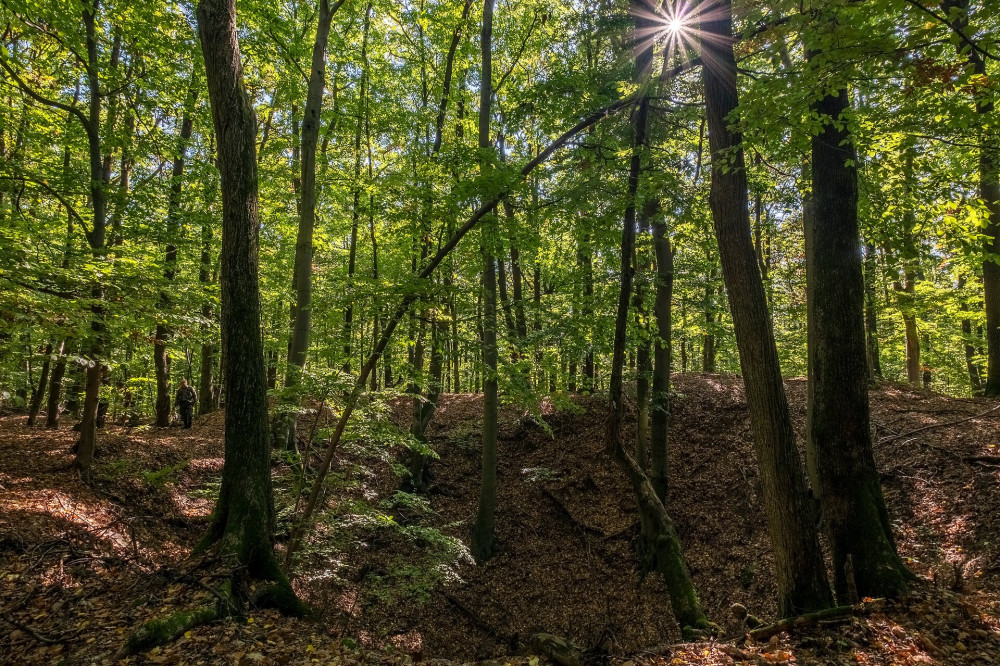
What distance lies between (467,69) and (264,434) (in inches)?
464

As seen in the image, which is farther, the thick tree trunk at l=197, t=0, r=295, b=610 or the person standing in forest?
the person standing in forest

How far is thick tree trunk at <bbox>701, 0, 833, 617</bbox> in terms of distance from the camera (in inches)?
186

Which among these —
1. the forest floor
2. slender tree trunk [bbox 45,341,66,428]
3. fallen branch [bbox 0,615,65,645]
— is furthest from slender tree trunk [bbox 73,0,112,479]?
fallen branch [bbox 0,615,65,645]

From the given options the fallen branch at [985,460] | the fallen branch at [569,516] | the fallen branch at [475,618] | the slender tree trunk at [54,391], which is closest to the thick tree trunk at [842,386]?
the fallen branch at [985,460]

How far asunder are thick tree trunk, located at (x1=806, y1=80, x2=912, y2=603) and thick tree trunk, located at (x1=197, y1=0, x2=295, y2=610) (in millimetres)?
5919

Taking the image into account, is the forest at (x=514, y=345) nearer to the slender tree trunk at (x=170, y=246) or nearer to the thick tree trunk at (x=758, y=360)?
the thick tree trunk at (x=758, y=360)

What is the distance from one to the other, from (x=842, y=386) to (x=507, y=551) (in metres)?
7.29

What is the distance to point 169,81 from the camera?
31.3 ft

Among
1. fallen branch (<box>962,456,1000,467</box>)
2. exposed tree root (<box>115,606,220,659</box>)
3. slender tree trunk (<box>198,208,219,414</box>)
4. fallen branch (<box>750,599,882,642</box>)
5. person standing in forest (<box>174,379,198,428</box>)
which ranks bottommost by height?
fallen branch (<box>750,599,882,642</box>)

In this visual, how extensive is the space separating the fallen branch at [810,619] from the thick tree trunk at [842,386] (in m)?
0.39

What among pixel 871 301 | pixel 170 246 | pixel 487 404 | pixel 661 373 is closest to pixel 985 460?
pixel 661 373

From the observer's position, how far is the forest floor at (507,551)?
4047 mm

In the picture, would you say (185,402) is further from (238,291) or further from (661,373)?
(661,373)

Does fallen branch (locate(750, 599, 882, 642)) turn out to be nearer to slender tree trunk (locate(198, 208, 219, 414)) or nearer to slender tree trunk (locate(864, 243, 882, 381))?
slender tree trunk (locate(864, 243, 882, 381))
